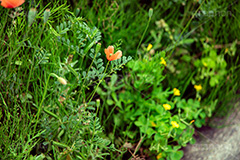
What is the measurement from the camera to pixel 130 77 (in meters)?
1.71

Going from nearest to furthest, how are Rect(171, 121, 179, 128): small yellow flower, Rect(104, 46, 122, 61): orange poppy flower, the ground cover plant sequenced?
Rect(104, 46, 122, 61): orange poppy flower
the ground cover plant
Rect(171, 121, 179, 128): small yellow flower

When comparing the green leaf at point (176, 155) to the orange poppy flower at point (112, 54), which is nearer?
the orange poppy flower at point (112, 54)

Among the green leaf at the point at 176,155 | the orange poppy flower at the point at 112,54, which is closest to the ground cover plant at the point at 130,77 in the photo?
the green leaf at the point at 176,155

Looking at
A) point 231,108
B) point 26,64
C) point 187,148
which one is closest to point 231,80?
point 231,108

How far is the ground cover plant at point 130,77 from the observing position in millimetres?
1265

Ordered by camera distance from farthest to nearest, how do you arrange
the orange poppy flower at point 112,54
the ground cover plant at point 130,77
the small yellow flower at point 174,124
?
1. the small yellow flower at point 174,124
2. the ground cover plant at point 130,77
3. the orange poppy flower at point 112,54

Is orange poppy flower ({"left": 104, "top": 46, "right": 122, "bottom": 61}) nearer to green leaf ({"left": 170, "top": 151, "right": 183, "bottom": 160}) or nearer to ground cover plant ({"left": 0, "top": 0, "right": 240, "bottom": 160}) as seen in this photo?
ground cover plant ({"left": 0, "top": 0, "right": 240, "bottom": 160})

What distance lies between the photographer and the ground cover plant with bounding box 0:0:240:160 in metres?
1.26

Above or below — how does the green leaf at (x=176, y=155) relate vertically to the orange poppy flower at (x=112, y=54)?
below

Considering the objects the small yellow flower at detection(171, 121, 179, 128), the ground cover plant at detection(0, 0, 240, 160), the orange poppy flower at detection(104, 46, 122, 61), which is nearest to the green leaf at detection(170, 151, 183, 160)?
the ground cover plant at detection(0, 0, 240, 160)

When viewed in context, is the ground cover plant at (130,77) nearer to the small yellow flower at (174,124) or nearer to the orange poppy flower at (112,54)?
the small yellow flower at (174,124)

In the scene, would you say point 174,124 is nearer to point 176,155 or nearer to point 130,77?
point 176,155

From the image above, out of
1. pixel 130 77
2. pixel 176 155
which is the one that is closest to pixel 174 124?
pixel 176 155

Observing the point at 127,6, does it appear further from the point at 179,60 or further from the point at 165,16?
the point at 179,60
